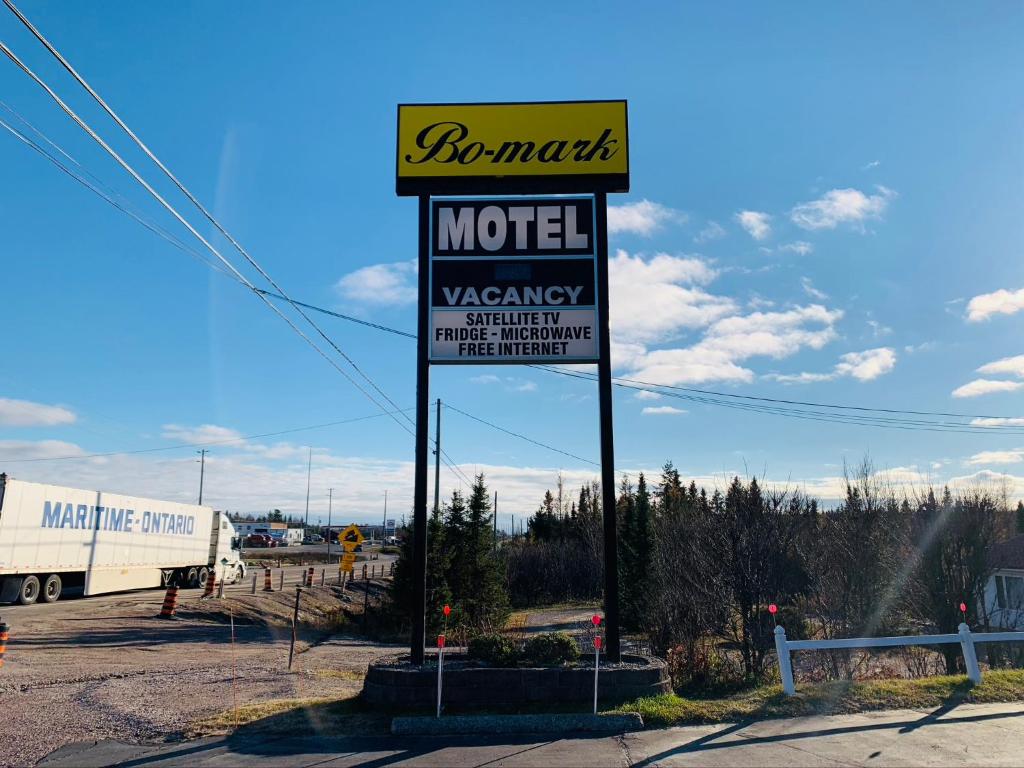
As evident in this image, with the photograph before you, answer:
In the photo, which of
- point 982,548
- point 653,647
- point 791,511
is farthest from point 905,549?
point 653,647

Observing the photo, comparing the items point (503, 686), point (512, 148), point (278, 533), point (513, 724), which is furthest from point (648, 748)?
point (278, 533)

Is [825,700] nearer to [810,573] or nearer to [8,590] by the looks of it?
[810,573]

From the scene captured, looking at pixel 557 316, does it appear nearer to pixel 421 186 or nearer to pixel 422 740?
pixel 421 186

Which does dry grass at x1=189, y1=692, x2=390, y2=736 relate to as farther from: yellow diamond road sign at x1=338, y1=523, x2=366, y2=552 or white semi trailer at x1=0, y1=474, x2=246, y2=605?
white semi trailer at x1=0, y1=474, x2=246, y2=605

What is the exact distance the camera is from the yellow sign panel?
1180 cm

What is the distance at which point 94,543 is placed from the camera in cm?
2886

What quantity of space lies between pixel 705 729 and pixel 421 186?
8429mm

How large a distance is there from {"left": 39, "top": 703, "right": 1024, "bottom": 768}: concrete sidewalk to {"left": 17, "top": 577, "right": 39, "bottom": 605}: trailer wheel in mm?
21576

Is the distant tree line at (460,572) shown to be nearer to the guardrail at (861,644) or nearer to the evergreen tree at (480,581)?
the evergreen tree at (480,581)

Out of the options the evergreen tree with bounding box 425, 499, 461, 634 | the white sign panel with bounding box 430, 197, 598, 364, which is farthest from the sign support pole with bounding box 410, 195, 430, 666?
the evergreen tree with bounding box 425, 499, 461, 634

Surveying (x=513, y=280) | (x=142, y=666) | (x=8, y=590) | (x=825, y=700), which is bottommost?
(x=142, y=666)

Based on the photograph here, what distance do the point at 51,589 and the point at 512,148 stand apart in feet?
84.4

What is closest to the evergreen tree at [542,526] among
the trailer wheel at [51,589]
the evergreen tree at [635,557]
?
the evergreen tree at [635,557]

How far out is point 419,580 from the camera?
10703mm
